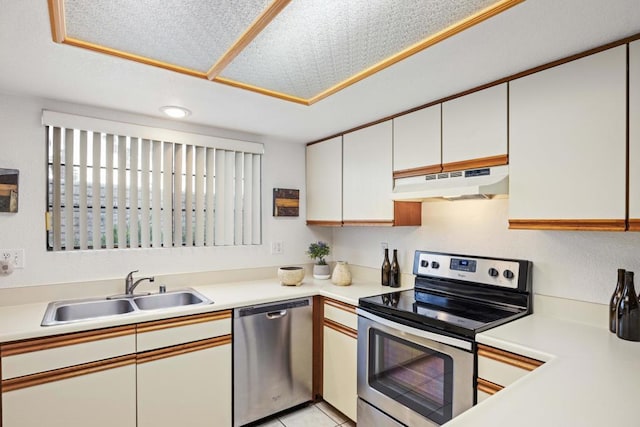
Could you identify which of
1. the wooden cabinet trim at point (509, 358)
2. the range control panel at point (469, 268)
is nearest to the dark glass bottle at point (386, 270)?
the range control panel at point (469, 268)

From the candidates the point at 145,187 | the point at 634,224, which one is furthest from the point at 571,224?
the point at 145,187

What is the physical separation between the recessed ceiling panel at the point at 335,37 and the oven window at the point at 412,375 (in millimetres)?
1471

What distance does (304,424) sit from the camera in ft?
7.73

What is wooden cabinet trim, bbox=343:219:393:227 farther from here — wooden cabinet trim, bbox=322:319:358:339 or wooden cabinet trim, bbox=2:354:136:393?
wooden cabinet trim, bbox=2:354:136:393

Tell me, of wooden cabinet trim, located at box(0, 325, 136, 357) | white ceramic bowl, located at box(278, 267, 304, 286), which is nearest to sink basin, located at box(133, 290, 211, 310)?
wooden cabinet trim, located at box(0, 325, 136, 357)

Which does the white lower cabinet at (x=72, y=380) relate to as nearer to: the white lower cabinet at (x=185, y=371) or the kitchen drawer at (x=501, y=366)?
the white lower cabinet at (x=185, y=371)

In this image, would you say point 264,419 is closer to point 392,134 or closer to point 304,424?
point 304,424

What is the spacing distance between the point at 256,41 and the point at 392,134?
1224mm

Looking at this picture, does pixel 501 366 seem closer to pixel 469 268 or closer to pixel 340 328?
pixel 469 268

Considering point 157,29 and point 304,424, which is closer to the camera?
point 157,29

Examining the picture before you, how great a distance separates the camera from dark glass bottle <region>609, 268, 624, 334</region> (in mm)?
1520

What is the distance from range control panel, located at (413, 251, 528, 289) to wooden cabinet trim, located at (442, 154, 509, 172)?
581mm

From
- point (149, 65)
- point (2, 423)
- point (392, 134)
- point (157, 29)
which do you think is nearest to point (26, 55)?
point (149, 65)

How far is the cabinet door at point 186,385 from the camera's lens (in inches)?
75.9
